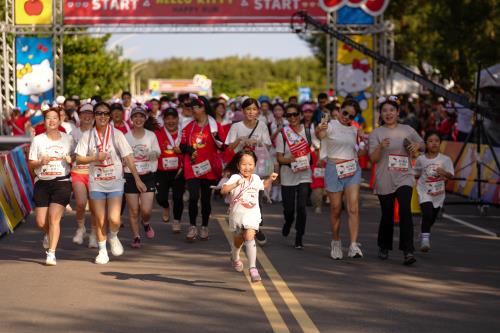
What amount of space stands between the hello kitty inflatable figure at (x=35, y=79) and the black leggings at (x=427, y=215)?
63.5ft

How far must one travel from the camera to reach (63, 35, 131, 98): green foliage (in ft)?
188

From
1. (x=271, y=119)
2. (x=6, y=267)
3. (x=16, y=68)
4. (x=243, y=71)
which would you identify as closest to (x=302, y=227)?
(x=6, y=267)

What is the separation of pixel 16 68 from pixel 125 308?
76.1ft

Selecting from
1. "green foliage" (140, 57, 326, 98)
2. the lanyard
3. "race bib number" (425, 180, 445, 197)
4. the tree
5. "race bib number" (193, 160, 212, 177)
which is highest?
"green foliage" (140, 57, 326, 98)

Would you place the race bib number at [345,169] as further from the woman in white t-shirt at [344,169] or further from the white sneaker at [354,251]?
the white sneaker at [354,251]

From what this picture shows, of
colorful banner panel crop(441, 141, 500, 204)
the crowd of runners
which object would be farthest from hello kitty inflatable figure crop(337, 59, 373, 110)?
the crowd of runners

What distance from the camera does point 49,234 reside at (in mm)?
11961

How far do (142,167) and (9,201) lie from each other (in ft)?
10.4

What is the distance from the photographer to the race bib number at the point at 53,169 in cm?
1202

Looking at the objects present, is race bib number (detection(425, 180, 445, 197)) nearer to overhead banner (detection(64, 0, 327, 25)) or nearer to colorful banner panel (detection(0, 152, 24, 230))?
colorful banner panel (detection(0, 152, 24, 230))

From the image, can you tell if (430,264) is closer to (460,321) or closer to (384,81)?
(460,321)

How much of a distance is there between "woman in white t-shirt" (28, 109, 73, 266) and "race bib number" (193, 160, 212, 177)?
7.51 feet

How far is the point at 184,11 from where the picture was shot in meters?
31.2

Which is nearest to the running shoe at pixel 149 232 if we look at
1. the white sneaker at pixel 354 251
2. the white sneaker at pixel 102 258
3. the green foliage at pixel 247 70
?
the white sneaker at pixel 102 258
